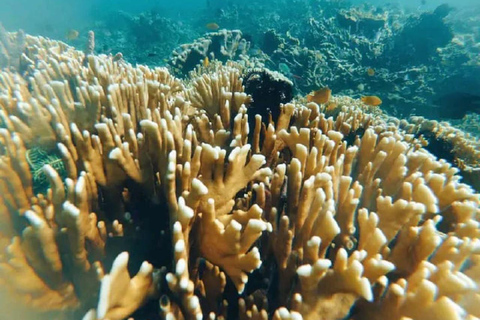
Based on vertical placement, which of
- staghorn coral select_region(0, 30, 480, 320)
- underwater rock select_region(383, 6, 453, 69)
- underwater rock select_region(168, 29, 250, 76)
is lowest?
staghorn coral select_region(0, 30, 480, 320)

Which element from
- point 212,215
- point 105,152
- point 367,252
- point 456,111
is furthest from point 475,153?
point 105,152

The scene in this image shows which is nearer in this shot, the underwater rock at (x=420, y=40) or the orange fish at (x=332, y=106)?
the orange fish at (x=332, y=106)

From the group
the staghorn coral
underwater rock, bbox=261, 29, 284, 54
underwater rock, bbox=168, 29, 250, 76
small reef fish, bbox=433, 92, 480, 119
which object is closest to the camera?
the staghorn coral

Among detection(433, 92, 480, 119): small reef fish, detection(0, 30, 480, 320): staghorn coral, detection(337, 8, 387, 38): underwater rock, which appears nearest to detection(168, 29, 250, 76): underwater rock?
detection(337, 8, 387, 38): underwater rock

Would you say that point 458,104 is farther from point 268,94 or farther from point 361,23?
point 361,23

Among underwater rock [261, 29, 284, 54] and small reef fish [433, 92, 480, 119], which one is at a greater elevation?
underwater rock [261, 29, 284, 54]

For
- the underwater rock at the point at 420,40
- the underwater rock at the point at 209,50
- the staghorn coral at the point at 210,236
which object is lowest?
the staghorn coral at the point at 210,236

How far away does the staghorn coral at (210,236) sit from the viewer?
1277 mm

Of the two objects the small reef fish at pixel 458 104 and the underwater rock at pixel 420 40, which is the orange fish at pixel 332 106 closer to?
the small reef fish at pixel 458 104

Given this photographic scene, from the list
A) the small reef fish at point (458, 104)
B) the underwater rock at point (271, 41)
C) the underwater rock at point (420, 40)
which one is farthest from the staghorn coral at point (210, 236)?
the underwater rock at point (420, 40)

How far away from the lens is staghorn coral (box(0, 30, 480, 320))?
1277mm

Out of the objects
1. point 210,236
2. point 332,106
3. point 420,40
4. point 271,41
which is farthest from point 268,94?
point 420,40

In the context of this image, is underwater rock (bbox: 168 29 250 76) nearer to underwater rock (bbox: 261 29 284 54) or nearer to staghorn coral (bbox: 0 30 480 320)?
underwater rock (bbox: 261 29 284 54)

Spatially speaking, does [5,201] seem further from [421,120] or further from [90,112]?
[421,120]
